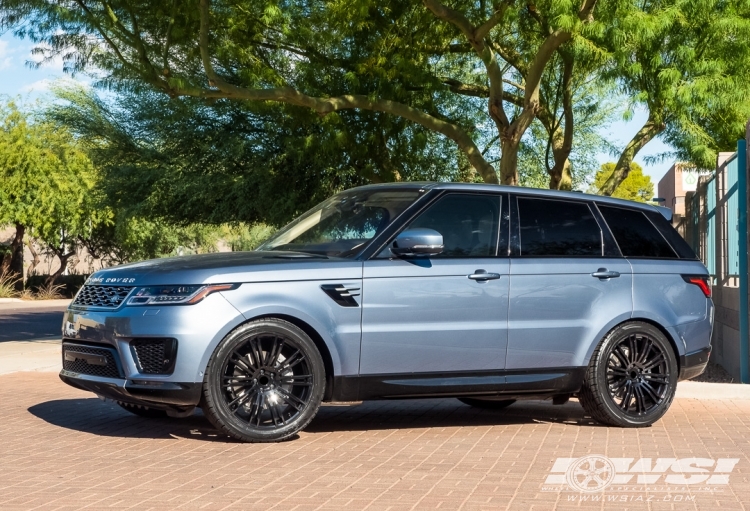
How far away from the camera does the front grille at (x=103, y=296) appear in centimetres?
786

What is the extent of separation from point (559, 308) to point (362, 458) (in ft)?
7.19

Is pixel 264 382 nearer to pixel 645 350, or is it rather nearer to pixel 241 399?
pixel 241 399

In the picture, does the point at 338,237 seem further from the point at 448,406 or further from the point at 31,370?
the point at 31,370

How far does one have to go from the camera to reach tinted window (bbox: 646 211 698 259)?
9.61 metres

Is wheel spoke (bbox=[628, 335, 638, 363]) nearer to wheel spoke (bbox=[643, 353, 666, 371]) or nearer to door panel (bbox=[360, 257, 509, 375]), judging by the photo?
wheel spoke (bbox=[643, 353, 666, 371])

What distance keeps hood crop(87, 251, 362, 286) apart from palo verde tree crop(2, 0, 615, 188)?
24.5 feet

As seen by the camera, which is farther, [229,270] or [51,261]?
[51,261]

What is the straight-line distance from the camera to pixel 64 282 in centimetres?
4975

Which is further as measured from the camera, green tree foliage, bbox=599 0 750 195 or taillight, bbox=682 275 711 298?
green tree foliage, bbox=599 0 750 195

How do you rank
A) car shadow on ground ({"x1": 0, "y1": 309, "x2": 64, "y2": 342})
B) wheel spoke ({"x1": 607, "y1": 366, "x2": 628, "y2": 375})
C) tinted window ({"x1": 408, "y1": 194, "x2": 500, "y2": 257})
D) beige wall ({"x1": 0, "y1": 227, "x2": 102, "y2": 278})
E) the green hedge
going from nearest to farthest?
tinted window ({"x1": 408, "y1": 194, "x2": 500, "y2": 257})
wheel spoke ({"x1": 607, "y1": 366, "x2": 628, "y2": 375})
car shadow on ground ({"x1": 0, "y1": 309, "x2": 64, "y2": 342})
the green hedge
beige wall ({"x1": 0, "y1": 227, "x2": 102, "y2": 278})

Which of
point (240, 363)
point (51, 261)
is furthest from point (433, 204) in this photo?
point (51, 261)

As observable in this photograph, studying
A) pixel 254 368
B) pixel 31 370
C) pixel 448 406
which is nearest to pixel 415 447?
pixel 254 368

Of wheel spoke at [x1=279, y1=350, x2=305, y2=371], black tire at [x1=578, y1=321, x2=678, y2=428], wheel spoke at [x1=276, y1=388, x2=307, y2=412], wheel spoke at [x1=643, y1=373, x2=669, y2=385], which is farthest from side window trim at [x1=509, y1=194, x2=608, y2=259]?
wheel spoke at [x1=276, y1=388, x2=307, y2=412]

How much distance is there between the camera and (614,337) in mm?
8961
